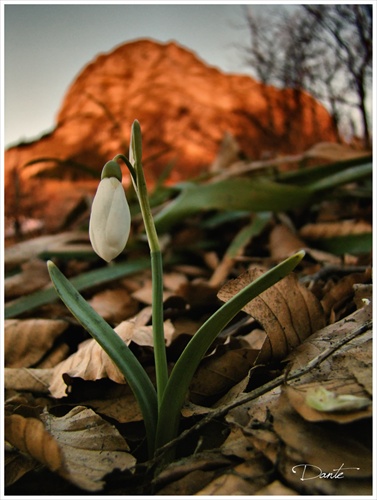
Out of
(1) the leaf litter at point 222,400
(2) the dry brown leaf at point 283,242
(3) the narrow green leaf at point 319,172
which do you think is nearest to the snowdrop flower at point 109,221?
(1) the leaf litter at point 222,400

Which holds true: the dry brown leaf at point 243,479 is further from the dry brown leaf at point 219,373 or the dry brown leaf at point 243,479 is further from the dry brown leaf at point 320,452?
the dry brown leaf at point 219,373

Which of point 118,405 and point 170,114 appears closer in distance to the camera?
point 118,405

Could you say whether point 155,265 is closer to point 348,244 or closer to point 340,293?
point 340,293

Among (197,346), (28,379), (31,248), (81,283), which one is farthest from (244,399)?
(31,248)

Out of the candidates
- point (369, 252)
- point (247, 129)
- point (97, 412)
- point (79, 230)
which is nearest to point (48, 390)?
point (97, 412)

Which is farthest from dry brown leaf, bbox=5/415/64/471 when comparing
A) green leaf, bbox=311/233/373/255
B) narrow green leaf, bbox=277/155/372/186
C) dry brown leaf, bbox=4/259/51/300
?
narrow green leaf, bbox=277/155/372/186

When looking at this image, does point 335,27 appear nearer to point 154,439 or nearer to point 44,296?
point 44,296

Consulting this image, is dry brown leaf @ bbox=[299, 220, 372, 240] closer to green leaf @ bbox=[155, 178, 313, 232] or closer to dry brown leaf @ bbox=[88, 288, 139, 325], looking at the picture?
green leaf @ bbox=[155, 178, 313, 232]
